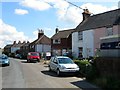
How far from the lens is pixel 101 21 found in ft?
120

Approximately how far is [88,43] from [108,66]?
2239cm

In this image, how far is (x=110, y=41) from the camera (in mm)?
16812

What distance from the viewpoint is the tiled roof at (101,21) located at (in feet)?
111

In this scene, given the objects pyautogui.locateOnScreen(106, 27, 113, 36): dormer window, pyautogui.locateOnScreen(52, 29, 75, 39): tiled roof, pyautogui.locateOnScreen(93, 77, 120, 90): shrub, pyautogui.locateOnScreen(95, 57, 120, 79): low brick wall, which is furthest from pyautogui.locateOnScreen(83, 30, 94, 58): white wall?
pyautogui.locateOnScreen(93, 77, 120, 90): shrub

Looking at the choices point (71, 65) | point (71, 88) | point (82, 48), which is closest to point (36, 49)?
point (82, 48)

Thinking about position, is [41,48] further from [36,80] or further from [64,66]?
[36,80]

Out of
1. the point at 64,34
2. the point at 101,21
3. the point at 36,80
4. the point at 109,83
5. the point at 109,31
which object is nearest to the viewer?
the point at 109,83

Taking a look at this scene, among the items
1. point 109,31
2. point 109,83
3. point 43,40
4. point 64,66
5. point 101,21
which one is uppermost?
point 101,21

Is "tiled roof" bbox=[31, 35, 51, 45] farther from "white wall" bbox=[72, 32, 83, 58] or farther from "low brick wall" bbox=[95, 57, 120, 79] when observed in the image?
"low brick wall" bbox=[95, 57, 120, 79]

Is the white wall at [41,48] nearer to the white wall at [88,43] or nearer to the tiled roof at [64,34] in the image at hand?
the tiled roof at [64,34]

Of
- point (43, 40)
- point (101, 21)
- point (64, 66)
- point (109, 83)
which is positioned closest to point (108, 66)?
point (109, 83)

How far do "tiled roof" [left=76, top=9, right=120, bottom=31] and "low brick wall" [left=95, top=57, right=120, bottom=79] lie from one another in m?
15.9

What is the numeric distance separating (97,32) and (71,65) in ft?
54.0

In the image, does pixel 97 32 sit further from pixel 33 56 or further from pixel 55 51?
pixel 55 51
